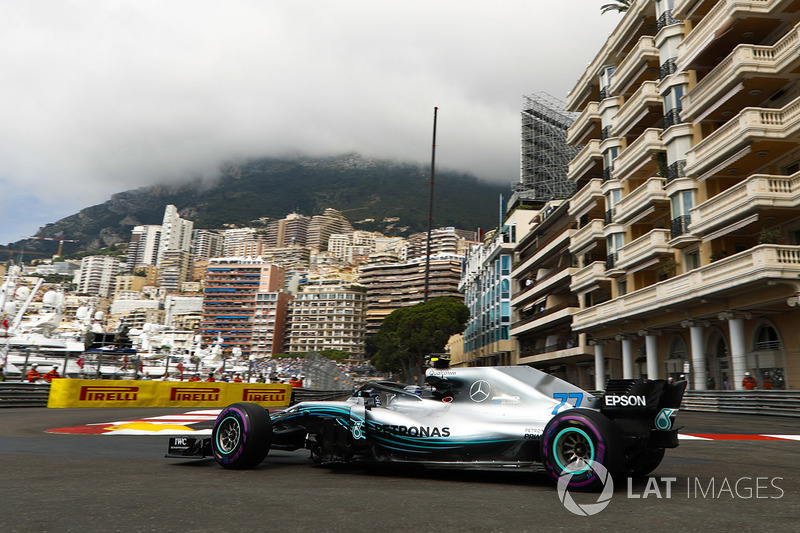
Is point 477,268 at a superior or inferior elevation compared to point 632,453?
superior

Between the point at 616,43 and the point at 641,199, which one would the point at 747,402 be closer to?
the point at 641,199

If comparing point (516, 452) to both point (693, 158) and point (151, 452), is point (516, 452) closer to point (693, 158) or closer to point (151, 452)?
point (151, 452)

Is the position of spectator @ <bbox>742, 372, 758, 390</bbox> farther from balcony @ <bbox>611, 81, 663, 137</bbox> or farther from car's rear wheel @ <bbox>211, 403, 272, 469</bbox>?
car's rear wheel @ <bbox>211, 403, 272, 469</bbox>

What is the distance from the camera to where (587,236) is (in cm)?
4253

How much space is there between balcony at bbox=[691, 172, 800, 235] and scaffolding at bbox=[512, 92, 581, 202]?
64351 mm

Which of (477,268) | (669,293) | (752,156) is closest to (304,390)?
(669,293)

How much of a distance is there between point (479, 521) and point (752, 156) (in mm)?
27819

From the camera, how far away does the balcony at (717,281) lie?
23016 mm

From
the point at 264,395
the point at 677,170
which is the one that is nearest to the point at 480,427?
the point at 264,395

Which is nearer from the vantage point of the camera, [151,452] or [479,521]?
[479,521]

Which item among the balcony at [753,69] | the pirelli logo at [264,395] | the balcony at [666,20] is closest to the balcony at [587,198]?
the balcony at [666,20]

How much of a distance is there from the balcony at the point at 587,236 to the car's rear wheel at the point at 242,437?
3724 centimetres

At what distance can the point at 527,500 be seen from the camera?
16.1 feet

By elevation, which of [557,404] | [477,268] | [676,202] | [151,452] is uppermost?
[477,268]
